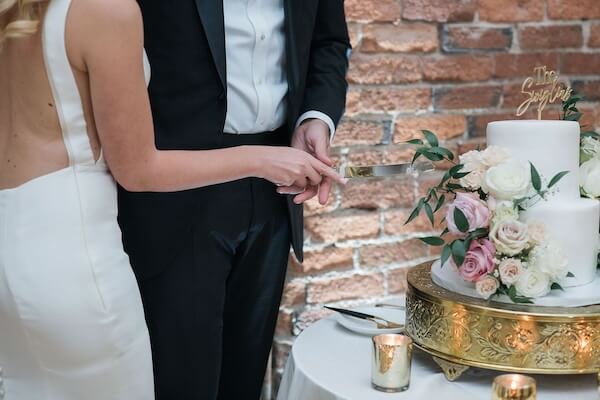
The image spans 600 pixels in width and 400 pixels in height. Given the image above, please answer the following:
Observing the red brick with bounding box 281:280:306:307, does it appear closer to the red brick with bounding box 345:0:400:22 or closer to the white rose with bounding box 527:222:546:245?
the red brick with bounding box 345:0:400:22

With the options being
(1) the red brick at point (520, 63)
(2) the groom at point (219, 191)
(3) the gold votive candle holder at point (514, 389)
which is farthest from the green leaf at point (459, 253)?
(1) the red brick at point (520, 63)

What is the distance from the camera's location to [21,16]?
1.02 meters

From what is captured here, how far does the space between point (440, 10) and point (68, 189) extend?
4.46 ft

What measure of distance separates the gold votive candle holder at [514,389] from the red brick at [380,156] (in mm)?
1097

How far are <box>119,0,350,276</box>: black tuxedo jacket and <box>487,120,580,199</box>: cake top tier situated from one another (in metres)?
0.49

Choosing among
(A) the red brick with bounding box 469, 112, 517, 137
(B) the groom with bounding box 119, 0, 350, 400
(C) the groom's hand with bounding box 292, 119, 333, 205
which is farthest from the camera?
(A) the red brick with bounding box 469, 112, 517, 137

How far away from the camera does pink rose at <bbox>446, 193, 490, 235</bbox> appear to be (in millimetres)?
1223

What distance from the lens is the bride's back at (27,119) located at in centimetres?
107

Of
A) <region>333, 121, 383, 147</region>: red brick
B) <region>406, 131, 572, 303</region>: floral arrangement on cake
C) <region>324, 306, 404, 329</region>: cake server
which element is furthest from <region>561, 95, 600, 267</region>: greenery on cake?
<region>333, 121, 383, 147</region>: red brick

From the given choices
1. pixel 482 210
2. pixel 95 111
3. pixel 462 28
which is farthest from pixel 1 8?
pixel 462 28

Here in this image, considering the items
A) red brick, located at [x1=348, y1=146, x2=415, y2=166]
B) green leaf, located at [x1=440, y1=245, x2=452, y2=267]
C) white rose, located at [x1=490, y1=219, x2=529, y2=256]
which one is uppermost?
white rose, located at [x1=490, y1=219, x2=529, y2=256]

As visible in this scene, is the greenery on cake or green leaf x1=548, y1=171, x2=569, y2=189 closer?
green leaf x1=548, y1=171, x2=569, y2=189

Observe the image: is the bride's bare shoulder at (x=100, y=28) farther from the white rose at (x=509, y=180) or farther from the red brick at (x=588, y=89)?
the red brick at (x=588, y=89)

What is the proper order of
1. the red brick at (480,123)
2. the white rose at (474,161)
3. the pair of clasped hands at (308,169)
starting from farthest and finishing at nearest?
the red brick at (480,123) → the pair of clasped hands at (308,169) → the white rose at (474,161)
